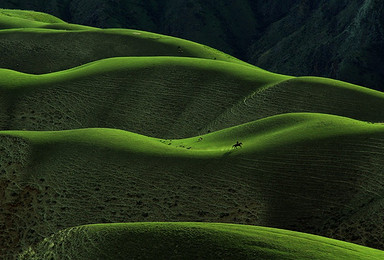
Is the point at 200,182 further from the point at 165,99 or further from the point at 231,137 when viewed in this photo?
the point at 165,99

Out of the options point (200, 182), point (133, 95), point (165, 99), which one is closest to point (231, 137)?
point (200, 182)

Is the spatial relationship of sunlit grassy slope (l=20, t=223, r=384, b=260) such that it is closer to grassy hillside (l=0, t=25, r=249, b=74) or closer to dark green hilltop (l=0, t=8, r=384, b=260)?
dark green hilltop (l=0, t=8, r=384, b=260)

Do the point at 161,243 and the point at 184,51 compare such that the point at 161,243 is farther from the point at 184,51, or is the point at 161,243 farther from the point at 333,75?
the point at 333,75

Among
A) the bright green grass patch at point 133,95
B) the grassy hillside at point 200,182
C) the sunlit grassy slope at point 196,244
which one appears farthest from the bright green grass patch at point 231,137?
the sunlit grassy slope at point 196,244

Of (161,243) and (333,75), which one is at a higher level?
(333,75)

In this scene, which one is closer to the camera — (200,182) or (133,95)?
(200,182)

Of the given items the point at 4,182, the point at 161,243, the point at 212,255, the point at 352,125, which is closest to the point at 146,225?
the point at 161,243
